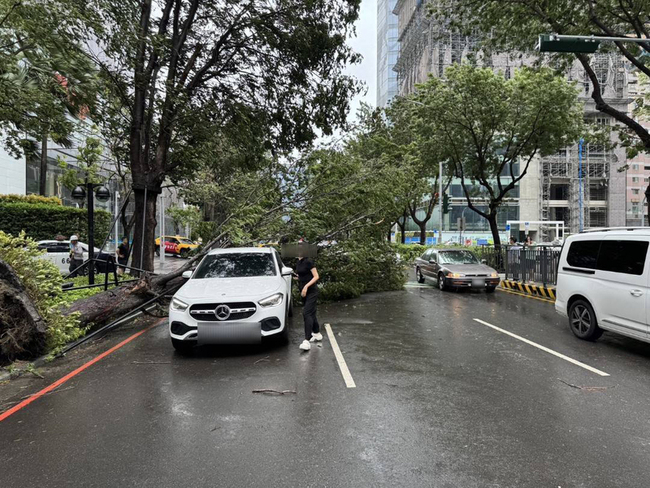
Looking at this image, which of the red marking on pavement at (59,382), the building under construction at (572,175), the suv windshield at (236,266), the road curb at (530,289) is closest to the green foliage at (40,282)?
the red marking on pavement at (59,382)

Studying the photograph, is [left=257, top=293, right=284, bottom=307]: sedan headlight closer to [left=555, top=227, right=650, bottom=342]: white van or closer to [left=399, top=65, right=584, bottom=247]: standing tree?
[left=555, top=227, right=650, bottom=342]: white van

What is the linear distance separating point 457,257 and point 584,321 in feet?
28.8

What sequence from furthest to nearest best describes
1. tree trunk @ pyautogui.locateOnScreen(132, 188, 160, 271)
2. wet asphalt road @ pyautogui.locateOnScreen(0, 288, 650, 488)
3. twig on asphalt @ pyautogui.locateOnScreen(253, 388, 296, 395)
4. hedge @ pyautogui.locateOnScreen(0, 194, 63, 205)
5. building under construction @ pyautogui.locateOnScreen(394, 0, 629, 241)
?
1. building under construction @ pyautogui.locateOnScreen(394, 0, 629, 241)
2. hedge @ pyautogui.locateOnScreen(0, 194, 63, 205)
3. tree trunk @ pyautogui.locateOnScreen(132, 188, 160, 271)
4. twig on asphalt @ pyautogui.locateOnScreen(253, 388, 296, 395)
5. wet asphalt road @ pyautogui.locateOnScreen(0, 288, 650, 488)

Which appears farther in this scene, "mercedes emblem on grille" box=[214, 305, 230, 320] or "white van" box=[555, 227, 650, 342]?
"white van" box=[555, 227, 650, 342]

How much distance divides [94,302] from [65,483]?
564 cm

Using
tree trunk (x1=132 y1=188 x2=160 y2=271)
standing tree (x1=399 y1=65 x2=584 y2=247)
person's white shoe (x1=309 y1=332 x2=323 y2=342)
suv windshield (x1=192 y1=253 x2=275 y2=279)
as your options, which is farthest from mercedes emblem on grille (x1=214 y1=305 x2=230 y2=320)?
standing tree (x1=399 y1=65 x2=584 y2=247)

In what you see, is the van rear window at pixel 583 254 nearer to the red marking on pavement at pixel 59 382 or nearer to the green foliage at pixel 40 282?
the red marking on pavement at pixel 59 382

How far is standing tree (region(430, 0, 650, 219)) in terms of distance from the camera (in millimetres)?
10898

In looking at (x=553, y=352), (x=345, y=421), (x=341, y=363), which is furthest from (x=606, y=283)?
(x=345, y=421)

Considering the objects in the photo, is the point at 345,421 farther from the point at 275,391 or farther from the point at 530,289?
the point at 530,289

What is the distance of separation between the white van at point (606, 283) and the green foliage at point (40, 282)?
28.6 ft

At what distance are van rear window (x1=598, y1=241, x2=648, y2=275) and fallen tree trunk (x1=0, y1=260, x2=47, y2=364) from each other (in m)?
8.91

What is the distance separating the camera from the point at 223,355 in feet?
22.0

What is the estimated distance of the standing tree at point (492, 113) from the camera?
1833cm
